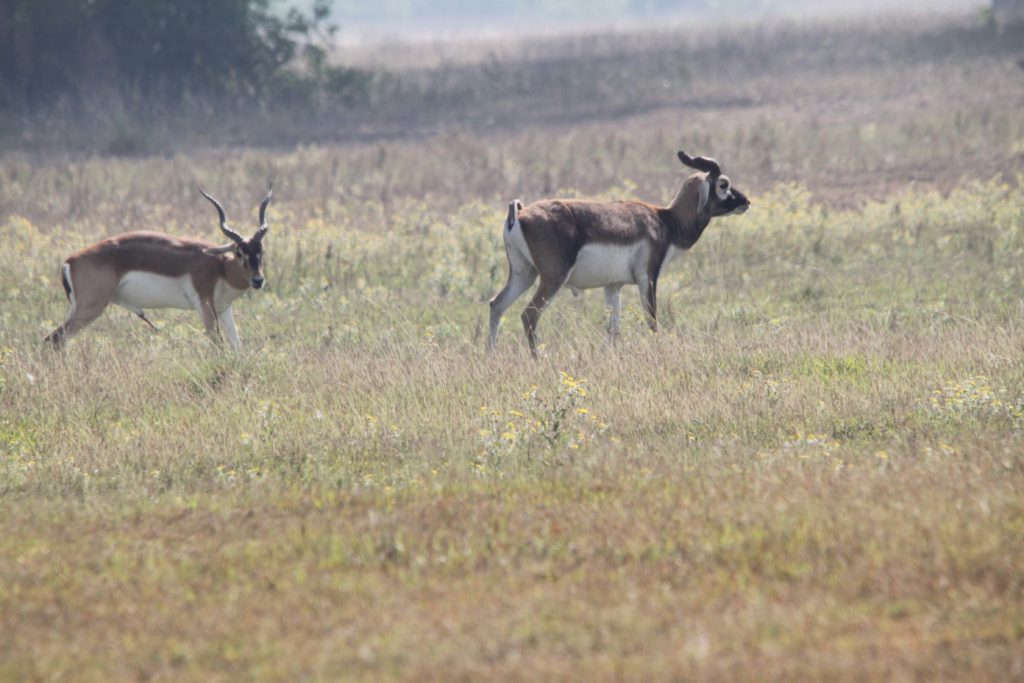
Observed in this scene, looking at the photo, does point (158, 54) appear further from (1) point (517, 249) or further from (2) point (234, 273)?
(1) point (517, 249)

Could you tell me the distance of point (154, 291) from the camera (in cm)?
1329

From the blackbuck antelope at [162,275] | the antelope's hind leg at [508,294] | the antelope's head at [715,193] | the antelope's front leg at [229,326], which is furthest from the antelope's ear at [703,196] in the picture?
the antelope's front leg at [229,326]

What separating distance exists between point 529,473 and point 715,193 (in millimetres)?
7042

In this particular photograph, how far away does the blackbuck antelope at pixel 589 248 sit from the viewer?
12609 millimetres

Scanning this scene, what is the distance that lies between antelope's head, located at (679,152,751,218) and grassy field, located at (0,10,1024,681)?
1141mm

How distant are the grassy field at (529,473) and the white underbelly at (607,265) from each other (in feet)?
1.60

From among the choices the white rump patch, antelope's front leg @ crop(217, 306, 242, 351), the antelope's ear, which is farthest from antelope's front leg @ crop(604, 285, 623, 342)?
antelope's front leg @ crop(217, 306, 242, 351)

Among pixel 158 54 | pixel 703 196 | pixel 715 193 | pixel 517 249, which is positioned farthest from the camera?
pixel 158 54

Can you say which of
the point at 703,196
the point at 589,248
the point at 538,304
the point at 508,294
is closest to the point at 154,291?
the point at 508,294

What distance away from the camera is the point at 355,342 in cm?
1294

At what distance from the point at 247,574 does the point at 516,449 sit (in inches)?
100

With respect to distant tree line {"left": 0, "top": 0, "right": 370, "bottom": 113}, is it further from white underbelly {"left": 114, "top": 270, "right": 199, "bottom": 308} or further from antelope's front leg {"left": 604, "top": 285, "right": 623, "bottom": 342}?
antelope's front leg {"left": 604, "top": 285, "right": 623, "bottom": 342}

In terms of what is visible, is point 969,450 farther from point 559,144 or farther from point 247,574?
point 559,144

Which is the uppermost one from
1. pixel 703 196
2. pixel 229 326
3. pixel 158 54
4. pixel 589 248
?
pixel 158 54
